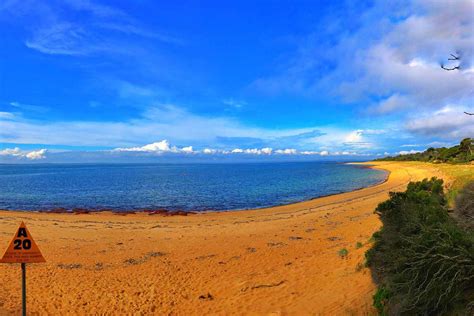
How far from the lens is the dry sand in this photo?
9164mm

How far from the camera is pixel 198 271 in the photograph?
1230 cm

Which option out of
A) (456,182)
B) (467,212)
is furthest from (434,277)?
(456,182)

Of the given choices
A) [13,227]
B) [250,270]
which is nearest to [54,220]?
[13,227]

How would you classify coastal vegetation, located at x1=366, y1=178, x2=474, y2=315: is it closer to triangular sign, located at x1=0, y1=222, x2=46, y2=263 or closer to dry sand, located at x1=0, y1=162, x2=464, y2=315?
dry sand, located at x1=0, y1=162, x2=464, y2=315

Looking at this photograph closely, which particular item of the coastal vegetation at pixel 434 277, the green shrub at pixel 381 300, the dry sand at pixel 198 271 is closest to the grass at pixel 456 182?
the dry sand at pixel 198 271

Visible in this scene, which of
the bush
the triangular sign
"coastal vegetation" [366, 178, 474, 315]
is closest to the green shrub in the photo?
"coastal vegetation" [366, 178, 474, 315]

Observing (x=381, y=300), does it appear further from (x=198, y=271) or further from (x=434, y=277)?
(x=198, y=271)

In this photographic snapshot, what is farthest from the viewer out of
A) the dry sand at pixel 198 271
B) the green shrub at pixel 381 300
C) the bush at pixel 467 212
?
the dry sand at pixel 198 271

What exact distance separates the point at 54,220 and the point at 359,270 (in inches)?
898

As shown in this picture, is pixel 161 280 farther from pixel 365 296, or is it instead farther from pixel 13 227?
pixel 13 227

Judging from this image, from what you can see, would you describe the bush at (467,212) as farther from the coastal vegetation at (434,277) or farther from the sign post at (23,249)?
the sign post at (23,249)

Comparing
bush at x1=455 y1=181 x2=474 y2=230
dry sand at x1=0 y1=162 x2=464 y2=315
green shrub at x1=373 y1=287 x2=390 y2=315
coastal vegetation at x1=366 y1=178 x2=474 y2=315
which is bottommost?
dry sand at x1=0 y1=162 x2=464 y2=315

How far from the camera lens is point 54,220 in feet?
80.6

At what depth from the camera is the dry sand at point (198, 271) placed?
9.16 meters
